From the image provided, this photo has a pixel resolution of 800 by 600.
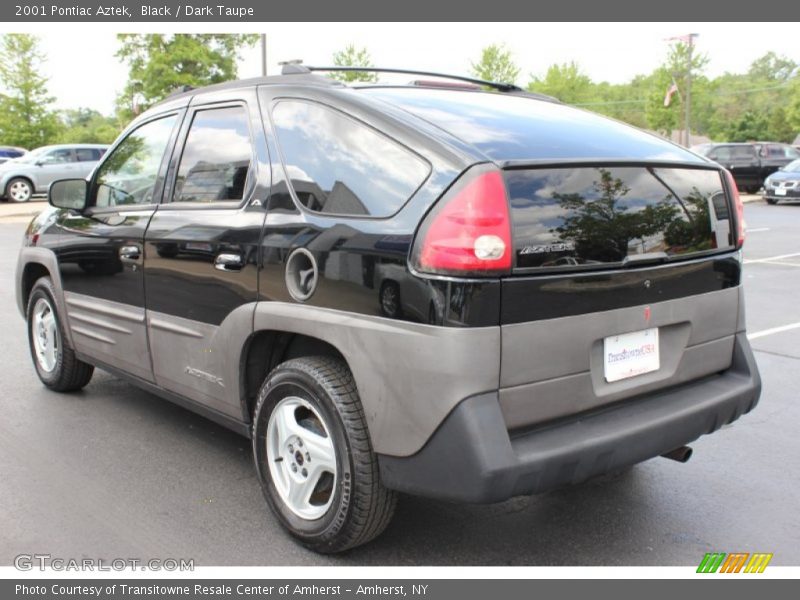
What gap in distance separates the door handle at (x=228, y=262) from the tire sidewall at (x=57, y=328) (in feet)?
6.62

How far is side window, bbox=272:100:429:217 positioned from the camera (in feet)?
9.12

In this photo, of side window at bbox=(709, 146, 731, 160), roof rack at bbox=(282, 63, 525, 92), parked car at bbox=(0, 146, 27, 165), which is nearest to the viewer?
roof rack at bbox=(282, 63, 525, 92)

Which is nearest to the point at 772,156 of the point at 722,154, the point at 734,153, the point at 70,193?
the point at 734,153

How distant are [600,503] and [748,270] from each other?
8.30m

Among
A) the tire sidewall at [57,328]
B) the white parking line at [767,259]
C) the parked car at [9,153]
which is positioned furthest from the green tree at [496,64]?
the tire sidewall at [57,328]

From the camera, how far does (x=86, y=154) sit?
22.8m

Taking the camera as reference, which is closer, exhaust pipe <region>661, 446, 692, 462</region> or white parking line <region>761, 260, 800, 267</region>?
exhaust pipe <region>661, 446, 692, 462</region>

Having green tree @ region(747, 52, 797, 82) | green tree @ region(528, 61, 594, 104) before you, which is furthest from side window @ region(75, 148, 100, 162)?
green tree @ region(747, 52, 797, 82)

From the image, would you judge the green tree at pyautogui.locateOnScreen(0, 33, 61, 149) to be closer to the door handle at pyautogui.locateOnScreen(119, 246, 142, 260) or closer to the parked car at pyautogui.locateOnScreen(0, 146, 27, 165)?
the parked car at pyautogui.locateOnScreen(0, 146, 27, 165)

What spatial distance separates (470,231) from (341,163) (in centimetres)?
73

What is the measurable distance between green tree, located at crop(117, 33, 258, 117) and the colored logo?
3013cm

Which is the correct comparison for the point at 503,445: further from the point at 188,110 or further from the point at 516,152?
the point at 188,110

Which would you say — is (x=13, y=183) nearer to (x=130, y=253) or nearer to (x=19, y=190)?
(x=19, y=190)

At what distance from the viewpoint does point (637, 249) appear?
9.57ft
